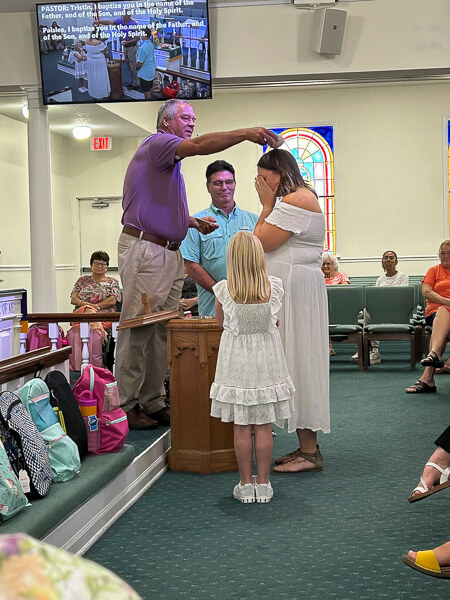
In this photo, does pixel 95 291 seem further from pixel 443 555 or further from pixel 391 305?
pixel 443 555

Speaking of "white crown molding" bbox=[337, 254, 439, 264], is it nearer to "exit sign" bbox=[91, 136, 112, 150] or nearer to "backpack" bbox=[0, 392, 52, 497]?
"exit sign" bbox=[91, 136, 112, 150]

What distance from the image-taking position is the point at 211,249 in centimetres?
529

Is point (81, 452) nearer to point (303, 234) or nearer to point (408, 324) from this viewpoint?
point (303, 234)

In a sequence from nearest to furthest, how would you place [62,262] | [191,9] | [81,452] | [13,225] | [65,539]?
[65,539] < [81,452] < [191,9] < [13,225] < [62,262]

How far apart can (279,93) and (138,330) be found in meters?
10.3

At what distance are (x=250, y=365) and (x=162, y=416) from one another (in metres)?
1.35

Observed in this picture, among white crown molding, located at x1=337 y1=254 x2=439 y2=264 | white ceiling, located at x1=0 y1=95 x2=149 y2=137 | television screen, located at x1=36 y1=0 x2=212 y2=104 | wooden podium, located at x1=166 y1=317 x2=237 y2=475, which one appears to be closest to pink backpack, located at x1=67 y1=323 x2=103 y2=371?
wooden podium, located at x1=166 y1=317 x2=237 y2=475

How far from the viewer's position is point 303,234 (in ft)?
13.6

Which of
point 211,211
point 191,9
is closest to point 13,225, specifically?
point 191,9

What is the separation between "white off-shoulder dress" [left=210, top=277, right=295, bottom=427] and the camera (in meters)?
3.74

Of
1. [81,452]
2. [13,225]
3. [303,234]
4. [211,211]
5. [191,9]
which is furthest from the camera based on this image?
[13,225]

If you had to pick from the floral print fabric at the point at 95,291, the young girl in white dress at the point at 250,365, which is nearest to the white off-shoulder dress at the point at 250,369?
the young girl in white dress at the point at 250,365

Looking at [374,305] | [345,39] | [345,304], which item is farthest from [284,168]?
[374,305]

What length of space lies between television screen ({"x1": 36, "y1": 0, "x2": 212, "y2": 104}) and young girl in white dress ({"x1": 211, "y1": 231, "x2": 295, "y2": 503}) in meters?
4.11
